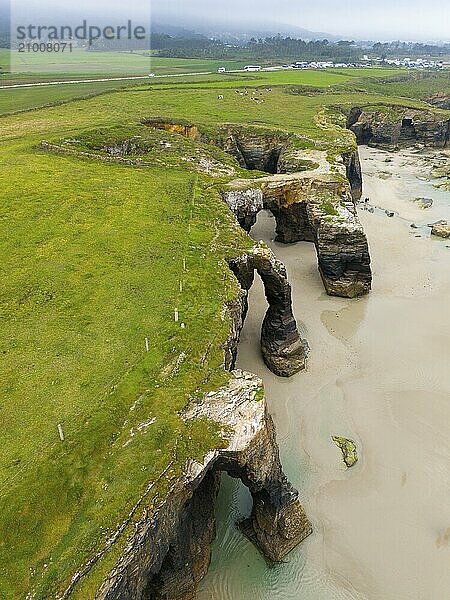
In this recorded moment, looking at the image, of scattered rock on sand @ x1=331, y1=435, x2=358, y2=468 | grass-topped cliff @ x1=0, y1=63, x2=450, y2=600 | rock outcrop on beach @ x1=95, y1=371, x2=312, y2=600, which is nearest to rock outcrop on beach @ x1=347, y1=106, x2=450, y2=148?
grass-topped cliff @ x1=0, y1=63, x2=450, y2=600

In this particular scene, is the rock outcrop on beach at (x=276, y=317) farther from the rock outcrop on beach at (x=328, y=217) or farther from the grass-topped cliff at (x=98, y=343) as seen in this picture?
the rock outcrop on beach at (x=328, y=217)

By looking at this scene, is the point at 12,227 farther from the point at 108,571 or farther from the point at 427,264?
the point at 427,264

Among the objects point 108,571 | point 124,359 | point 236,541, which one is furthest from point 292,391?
point 108,571

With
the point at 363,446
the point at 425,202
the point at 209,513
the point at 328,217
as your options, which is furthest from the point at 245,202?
the point at 425,202

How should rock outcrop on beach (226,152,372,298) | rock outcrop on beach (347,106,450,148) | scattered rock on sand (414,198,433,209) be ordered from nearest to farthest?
rock outcrop on beach (226,152,372,298), scattered rock on sand (414,198,433,209), rock outcrop on beach (347,106,450,148)

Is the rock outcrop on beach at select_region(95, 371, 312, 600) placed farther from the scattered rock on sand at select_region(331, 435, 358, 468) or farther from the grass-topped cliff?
the scattered rock on sand at select_region(331, 435, 358, 468)
